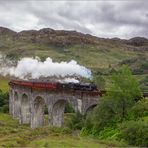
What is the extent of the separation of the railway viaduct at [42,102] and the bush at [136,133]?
14.7 m

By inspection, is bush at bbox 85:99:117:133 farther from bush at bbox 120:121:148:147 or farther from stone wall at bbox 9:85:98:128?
bush at bbox 120:121:148:147

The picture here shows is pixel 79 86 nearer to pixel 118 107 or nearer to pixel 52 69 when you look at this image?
pixel 118 107

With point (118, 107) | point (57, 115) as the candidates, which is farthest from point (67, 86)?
point (118, 107)

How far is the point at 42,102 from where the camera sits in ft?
244

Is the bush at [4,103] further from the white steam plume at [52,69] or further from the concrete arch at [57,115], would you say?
the concrete arch at [57,115]

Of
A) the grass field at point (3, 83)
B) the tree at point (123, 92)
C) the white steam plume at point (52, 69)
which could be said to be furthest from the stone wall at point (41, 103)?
the grass field at point (3, 83)

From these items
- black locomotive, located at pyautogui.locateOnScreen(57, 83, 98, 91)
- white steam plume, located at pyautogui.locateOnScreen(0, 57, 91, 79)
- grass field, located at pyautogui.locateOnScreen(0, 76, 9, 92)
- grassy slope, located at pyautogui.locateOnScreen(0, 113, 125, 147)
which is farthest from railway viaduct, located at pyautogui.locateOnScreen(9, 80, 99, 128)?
grass field, located at pyautogui.locateOnScreen(0, 76, 9, 92)

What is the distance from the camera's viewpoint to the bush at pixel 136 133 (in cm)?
3906

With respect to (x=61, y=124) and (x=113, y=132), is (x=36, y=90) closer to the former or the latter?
(x=61, y=124)

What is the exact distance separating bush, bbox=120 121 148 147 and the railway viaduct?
1467 cm

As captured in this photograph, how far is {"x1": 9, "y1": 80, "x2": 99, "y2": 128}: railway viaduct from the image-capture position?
5719 centimetres

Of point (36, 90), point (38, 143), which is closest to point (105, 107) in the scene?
Result: point (38, 143)

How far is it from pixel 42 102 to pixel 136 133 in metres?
36.7

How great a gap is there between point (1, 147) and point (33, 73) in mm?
54248
